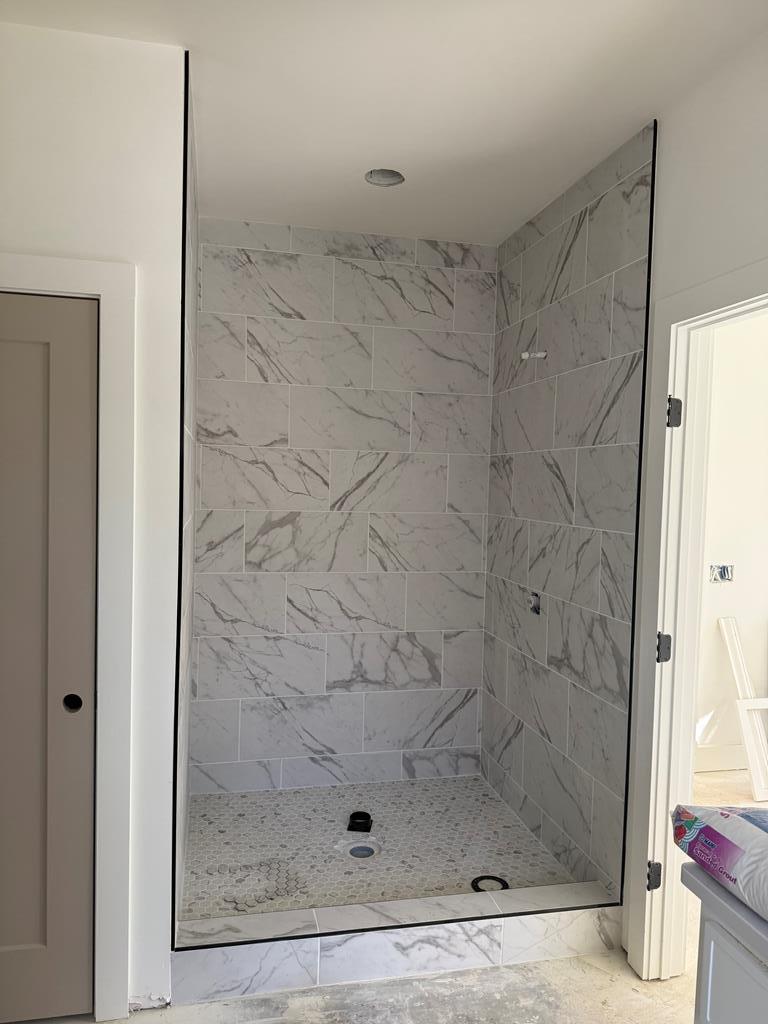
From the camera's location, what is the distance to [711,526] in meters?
4.12

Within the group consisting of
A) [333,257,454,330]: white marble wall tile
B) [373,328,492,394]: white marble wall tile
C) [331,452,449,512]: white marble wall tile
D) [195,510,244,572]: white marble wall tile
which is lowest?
[195,510,244,572]: white marble wall tile

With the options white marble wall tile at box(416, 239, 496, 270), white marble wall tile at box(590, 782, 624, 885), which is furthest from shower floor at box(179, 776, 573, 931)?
white marble wall tile at box(416, 239, 496, 270)

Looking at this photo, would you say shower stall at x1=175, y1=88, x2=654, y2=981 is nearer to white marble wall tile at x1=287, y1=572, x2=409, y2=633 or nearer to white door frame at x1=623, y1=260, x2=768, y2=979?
white marble wall tile at x1=287, y1=572, x2=409, y2=633

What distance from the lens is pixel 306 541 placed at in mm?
3670

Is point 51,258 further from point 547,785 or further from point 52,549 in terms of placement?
point 547,785

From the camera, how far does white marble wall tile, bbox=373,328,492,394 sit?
3713 millimetres

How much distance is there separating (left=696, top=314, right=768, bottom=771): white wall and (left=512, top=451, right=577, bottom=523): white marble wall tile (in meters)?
1.27

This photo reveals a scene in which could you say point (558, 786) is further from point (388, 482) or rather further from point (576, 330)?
point (576, 330)

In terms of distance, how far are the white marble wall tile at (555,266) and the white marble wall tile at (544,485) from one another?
0.67 metres

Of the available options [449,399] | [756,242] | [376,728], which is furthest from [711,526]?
[756,242]

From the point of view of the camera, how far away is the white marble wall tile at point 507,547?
345 centimetres

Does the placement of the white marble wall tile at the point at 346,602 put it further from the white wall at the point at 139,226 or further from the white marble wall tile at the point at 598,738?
the white wall at the point at 139,226

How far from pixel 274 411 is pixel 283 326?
0.41m

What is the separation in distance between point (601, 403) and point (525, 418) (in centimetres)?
68
